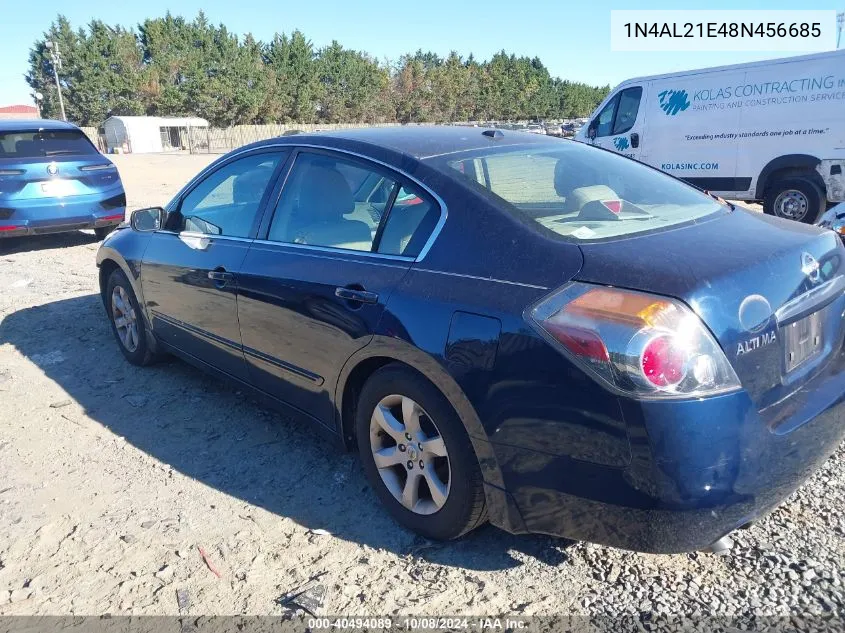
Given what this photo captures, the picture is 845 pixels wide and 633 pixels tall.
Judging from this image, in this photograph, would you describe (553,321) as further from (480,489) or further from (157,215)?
(157,215)

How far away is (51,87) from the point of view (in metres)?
69.1

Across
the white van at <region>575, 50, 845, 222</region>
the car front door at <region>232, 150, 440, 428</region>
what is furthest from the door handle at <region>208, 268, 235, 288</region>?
the white van at <region>575, 50, 845, 222</region>

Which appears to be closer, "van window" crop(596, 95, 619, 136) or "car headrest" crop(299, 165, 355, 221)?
"car headrest" crop(299, 165, 355, 221)

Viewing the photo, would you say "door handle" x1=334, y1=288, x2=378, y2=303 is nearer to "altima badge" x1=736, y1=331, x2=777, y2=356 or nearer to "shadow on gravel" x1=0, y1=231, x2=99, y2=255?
"altima badge" x1=736, y1=331, x2=777, y2=356

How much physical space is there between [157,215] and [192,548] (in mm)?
2412

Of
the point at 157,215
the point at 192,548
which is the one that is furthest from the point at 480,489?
the point at 157,215

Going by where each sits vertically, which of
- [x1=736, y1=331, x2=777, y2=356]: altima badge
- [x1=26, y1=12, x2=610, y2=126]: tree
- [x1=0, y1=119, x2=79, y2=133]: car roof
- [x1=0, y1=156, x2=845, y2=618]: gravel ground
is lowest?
[x1=0, y1=156, x2=845, y2=618]: gravel ground

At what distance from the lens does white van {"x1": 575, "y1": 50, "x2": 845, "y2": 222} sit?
8930 millimetres

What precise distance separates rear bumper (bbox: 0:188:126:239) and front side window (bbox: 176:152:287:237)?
548 cm

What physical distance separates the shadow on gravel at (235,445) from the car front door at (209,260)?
1.18ft

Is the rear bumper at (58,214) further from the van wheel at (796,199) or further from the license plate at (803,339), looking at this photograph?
the van wheel at (796,199)

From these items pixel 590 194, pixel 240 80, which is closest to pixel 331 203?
pixel 590 194

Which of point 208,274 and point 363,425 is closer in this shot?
point 363,425

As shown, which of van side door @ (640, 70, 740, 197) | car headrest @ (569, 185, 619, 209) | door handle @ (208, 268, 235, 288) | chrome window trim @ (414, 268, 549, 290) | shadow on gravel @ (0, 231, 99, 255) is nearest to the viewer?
chrome window trim @ (414, 268, 549, 290)
